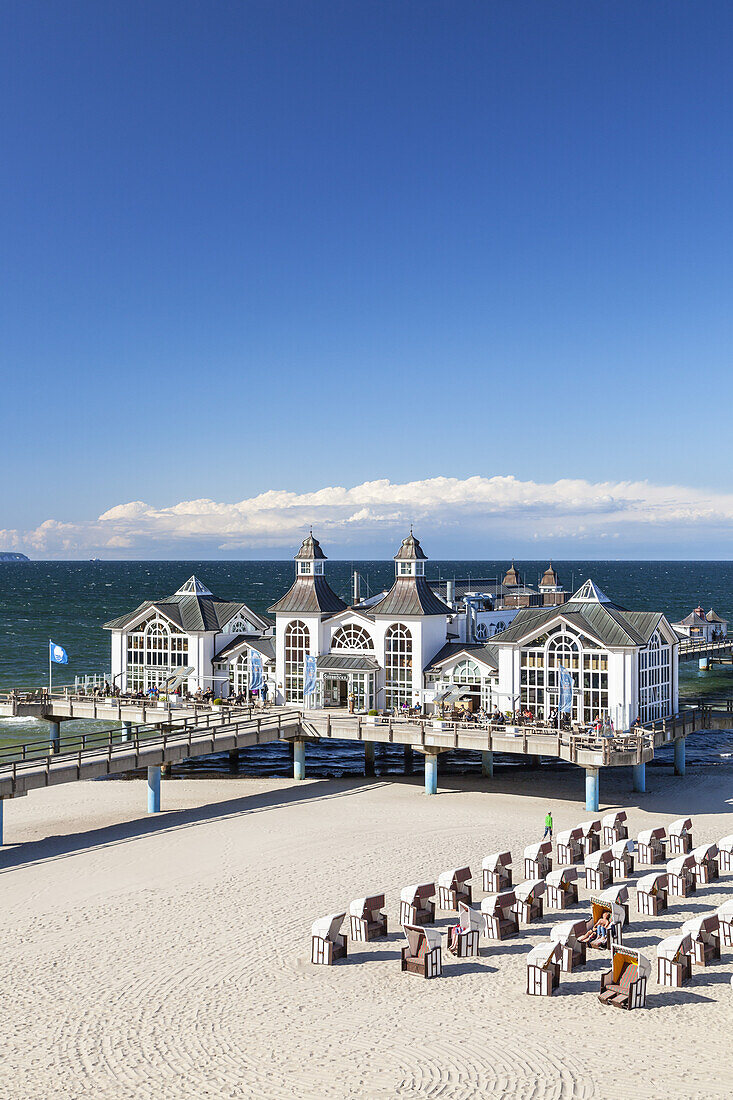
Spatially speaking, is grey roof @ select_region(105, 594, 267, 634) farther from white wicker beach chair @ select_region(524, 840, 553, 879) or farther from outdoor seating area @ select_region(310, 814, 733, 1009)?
white wicker beach chair @ select_region(524, 840, 553, 879)

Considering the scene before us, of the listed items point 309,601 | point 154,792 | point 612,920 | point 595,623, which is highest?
point 309,601

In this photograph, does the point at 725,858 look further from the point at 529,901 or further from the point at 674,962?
the point at 674,962

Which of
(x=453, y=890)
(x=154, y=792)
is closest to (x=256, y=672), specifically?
(x=154, y=792)

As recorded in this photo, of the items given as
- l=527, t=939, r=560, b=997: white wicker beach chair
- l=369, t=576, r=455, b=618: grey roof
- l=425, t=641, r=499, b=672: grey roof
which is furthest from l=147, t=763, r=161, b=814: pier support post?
l=527, t=939, r=560, b=997: white wicker beach chair

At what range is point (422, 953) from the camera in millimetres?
20984

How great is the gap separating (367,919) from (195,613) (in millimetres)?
27630

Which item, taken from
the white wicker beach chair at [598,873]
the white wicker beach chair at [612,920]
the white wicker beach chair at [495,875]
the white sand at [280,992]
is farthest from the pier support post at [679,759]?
the white wicker beach chair at [612,920]

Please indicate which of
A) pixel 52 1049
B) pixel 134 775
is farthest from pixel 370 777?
pixel 52 1049

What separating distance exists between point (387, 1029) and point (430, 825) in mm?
15480

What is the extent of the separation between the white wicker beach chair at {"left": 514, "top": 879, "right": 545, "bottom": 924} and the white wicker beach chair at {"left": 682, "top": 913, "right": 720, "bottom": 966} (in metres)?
3.69

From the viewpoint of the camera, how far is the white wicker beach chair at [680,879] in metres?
26.0

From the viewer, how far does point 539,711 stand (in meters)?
40.4

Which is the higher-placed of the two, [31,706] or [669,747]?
[31,706]

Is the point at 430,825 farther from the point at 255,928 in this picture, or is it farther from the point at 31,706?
the point at 31,706
